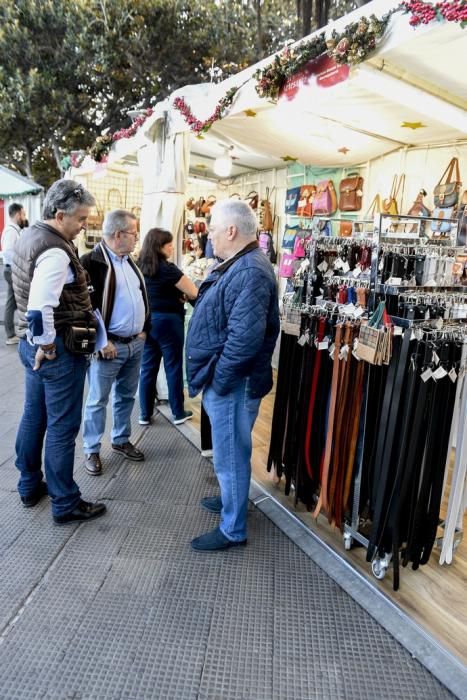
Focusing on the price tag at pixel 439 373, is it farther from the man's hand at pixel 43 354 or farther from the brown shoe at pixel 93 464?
the brown shoe at pixel 93 464

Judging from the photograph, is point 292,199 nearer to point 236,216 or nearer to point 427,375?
point 236,216

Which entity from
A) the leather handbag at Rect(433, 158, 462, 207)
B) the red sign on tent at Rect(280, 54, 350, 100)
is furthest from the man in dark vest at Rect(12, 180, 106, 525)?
the leather handbag at Rect(433, 158, 462, 207)

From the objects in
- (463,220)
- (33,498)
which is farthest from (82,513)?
(463,220)

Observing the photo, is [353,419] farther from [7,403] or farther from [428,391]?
[7,403]

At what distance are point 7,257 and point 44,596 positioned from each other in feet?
16.1

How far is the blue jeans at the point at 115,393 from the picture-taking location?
3014mm

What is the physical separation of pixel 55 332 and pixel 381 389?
1.51 metres

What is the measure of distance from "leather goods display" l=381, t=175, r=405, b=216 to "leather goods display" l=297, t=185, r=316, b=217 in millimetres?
1340

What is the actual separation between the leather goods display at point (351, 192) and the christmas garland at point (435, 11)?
140 inches

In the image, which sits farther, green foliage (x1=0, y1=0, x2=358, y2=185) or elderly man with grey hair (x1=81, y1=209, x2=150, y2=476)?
green foliage (x1=0, y1=0, x2=358, y2=185)

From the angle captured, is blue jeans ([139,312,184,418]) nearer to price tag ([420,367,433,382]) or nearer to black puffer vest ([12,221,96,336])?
black puffer vest ([12,221,96,336])

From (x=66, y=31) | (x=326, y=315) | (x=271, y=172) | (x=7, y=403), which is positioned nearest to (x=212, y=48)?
(x=66, y=31)

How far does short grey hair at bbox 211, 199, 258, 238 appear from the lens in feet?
6.93

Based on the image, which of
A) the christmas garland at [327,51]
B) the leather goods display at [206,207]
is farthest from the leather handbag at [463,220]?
the leather goods display at [206,207]
